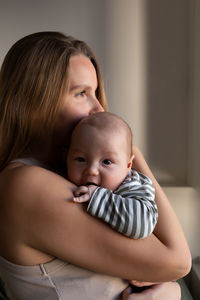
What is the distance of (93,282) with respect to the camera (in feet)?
2.98

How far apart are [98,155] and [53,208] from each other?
7.4 inches

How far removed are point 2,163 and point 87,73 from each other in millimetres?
353

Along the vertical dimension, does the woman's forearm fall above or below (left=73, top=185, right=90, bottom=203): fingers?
below

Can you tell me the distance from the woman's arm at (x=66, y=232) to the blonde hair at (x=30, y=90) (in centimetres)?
19

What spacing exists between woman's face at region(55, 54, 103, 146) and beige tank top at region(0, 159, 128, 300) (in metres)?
0.37

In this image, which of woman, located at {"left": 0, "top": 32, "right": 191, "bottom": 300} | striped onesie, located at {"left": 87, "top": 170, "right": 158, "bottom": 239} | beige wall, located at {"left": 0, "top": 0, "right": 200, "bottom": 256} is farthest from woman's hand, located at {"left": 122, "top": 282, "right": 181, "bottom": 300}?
beige wall, located at {"left": 0, "top": 0, "right": 200, "bottom": 256}

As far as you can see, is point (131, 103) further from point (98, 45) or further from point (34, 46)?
point (34, 46)

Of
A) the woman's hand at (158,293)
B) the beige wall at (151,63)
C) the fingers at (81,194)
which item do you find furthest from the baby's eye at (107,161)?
the beige wall at (151,63)

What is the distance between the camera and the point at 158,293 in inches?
38.9

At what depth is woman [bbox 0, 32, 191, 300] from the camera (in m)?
0.85

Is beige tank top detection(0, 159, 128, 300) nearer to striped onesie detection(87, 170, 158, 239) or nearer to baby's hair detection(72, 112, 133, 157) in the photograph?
striped onesie detection(87, 170, 158, 239)

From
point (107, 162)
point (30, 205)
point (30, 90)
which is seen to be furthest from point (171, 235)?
point (30, 90)

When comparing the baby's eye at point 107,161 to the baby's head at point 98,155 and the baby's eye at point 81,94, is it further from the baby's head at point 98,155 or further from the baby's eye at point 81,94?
A: the baby's eye at point 81,94

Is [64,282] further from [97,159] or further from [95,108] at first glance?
[95,108]
